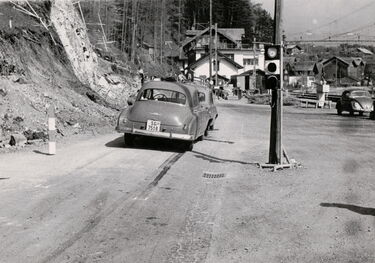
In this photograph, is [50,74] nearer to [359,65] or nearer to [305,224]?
[305,224]

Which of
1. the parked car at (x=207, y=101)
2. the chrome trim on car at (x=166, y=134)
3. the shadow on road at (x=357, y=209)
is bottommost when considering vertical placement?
the shadow on road at (x=357, y=209)

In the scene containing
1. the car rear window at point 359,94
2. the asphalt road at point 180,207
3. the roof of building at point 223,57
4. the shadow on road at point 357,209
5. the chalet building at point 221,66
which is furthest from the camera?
the chalet building at point 221,66

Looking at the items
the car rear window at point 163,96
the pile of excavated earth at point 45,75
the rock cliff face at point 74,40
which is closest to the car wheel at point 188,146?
the car rear window at point 163,96

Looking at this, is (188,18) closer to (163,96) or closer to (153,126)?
(163,96)

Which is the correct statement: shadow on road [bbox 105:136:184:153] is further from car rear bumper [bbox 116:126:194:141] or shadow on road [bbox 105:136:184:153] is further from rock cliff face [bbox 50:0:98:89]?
rock cliff face [bbox 50:0:98:89]

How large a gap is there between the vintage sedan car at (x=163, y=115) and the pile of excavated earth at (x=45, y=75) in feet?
7.33

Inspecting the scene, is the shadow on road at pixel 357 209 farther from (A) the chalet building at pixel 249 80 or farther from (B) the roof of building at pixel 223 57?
(B) the roof of building at pixel 223 57

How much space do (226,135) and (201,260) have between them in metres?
14.2

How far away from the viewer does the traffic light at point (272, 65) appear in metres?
11.8

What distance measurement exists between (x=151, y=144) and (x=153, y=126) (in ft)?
4.75

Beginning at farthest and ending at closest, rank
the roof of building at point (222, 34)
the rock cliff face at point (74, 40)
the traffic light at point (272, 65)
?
the roof of building at point (222, 34) → the rock cliff face at point (74, 40) → the traffic light at point (272, 65)

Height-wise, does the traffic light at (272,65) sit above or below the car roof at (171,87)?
above

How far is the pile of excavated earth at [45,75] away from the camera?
15.8 meters

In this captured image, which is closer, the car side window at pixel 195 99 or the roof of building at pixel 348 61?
the car side window at pixel 195 99
